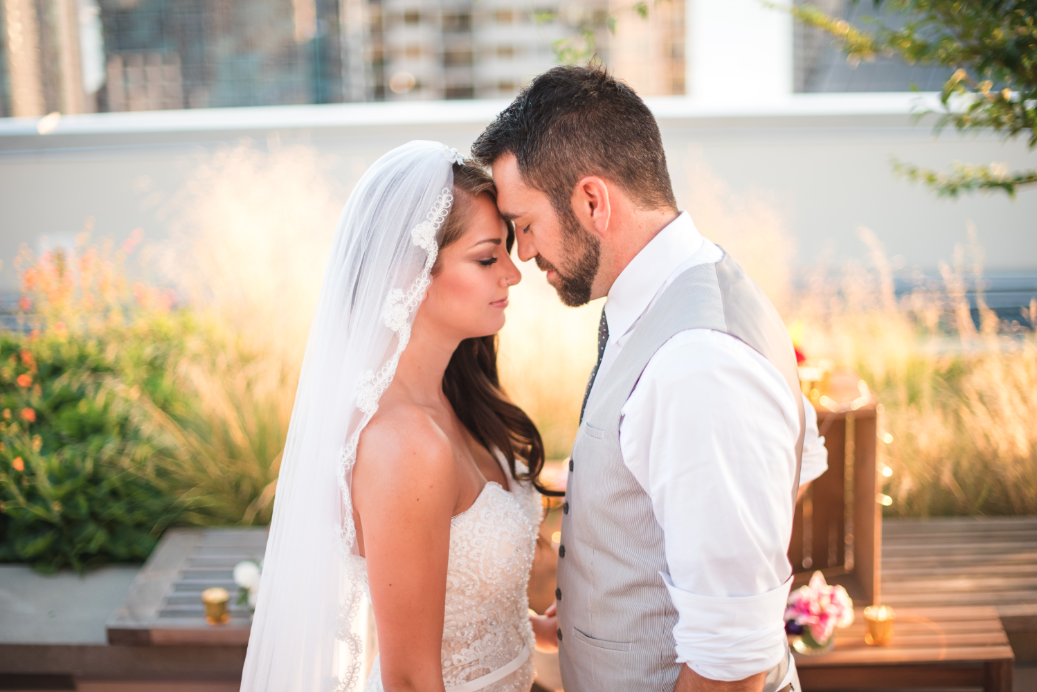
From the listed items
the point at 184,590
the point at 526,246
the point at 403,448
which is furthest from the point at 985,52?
the point at 184,590

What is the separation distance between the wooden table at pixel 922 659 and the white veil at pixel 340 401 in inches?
67.4

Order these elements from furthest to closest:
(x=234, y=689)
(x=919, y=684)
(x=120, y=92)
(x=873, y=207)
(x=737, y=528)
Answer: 1. (x=120, y=92)
2. (x=873, y=207)
3. (x=234, y=689)
4. (x=919, y=684)
5. (x=737, y=528)

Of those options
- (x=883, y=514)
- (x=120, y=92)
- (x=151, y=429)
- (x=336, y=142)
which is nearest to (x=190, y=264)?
(x=151, y=429)

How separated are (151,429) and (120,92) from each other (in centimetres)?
694

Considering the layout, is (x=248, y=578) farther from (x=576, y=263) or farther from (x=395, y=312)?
(x=576, y=263)

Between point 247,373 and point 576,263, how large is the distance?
2.96m

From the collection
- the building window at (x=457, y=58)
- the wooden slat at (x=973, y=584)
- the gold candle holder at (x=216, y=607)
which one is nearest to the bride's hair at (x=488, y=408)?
the gold candle holder at (x=216, y=607)

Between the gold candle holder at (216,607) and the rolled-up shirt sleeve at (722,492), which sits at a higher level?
the rolled-up shirt sleeve at (722,492)

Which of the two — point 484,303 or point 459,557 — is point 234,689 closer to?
point 459,557

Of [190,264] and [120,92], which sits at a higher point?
[120,92]

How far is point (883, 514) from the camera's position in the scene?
379cm

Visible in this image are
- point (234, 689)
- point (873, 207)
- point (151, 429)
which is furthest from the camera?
point (873, 207)

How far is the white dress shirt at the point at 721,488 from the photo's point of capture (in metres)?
1.25

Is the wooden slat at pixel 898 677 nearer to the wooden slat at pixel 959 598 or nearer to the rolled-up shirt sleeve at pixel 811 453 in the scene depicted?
the wooden slat at pixel 959 598
